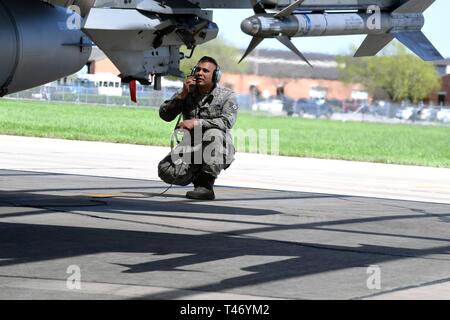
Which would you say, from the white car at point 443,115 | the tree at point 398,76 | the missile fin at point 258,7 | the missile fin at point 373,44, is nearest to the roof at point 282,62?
the tree at point 398,76

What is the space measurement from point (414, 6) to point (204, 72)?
304 centimetres

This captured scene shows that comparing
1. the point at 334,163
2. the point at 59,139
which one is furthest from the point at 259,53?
the point at 334,163

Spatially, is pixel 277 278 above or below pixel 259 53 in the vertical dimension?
below

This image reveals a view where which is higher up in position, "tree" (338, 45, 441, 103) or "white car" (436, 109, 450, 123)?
"tree" (338, 45, 441, 103)

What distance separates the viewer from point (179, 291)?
8.00 meters

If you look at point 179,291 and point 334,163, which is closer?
point 179,291

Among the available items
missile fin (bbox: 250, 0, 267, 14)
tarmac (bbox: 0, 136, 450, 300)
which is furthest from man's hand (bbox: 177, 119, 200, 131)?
missile fin (bbox: 250, 0, 267, 14)

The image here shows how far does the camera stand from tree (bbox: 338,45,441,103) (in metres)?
78.5

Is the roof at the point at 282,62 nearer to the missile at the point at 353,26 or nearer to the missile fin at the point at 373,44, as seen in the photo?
the missile fin at the point at 373,44

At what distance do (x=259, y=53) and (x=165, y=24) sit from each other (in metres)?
33.1

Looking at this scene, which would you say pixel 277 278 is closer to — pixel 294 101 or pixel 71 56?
pixel 71 56

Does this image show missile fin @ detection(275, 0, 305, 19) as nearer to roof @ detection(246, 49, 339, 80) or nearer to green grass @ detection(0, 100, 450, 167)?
green grass @ detection(0, 100, 450, 167)

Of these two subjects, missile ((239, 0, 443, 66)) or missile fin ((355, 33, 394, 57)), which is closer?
missile ((239, 0, 443, 66))

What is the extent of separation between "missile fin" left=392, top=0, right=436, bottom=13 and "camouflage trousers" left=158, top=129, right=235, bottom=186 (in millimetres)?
2897
